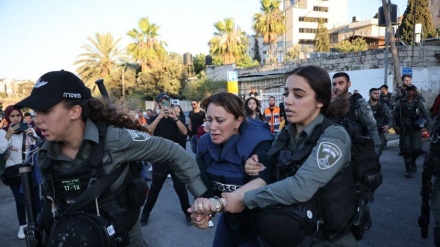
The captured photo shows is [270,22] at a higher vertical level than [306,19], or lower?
lower

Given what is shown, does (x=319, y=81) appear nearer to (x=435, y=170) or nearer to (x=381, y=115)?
(x=435, y=170)

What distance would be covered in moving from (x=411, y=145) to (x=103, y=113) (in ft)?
22.4

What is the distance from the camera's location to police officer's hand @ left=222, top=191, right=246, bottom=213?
5.92 ft

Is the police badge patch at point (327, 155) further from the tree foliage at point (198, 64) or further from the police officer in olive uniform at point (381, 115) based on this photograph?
the tree foliage at point (198, 64)

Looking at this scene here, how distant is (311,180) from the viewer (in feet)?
5.25

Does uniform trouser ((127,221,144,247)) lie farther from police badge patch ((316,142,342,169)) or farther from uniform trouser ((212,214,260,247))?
police badge patch ((316,142,342,169))

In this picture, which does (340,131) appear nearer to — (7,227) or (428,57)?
(7,227)

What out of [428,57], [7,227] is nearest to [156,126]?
[7,227]

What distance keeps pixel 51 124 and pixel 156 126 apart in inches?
154

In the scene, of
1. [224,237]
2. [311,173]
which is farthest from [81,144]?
[311,173]

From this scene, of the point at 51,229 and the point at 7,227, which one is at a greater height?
the point at 51,229

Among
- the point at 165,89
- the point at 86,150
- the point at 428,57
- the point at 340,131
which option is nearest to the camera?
the point at 340,131

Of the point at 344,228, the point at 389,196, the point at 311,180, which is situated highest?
the point at 311,180

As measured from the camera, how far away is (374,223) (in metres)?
4.46
